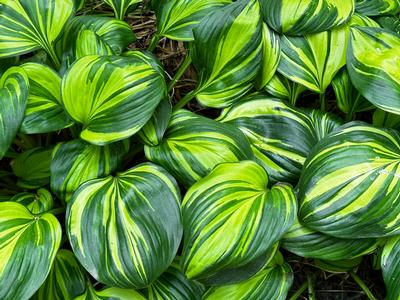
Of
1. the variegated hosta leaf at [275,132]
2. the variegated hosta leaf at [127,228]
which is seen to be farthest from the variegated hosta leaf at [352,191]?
the variegated hosta leaf at [127,228]

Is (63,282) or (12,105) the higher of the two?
(12,105)

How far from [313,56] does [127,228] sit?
0.56 meters

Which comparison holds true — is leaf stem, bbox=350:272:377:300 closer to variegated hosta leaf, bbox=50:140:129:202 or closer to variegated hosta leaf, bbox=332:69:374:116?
variegated hosta leaf, bbox=332:69:374:116

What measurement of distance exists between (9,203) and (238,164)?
406 millimetres

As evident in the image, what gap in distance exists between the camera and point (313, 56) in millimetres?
1148

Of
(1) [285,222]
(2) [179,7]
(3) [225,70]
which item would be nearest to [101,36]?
(2) [179,7]

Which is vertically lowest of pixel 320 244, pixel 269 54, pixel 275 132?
pixel 320 244

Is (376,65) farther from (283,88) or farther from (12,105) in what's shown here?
(12,105)

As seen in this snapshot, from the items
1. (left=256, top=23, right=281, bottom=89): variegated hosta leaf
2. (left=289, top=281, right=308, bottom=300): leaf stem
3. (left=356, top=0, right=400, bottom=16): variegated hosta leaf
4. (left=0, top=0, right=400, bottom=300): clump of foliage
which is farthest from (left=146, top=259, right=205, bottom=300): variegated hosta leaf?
(left=356, top=0, right=400, bottom=16): variegated hosta leaf

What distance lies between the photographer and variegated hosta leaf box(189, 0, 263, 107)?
106cm

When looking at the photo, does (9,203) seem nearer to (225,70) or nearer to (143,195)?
(143,195)

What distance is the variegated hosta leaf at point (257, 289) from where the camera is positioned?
38.7 inches

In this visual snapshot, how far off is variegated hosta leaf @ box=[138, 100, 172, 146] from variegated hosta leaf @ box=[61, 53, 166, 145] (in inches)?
3.1

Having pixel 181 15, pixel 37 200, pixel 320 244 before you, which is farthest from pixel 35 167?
pixel 320 244
